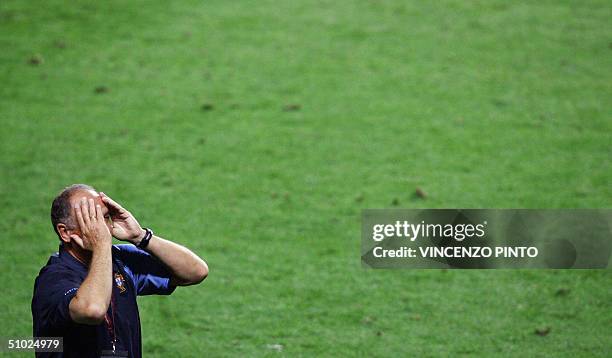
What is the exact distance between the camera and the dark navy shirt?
3.47 metres

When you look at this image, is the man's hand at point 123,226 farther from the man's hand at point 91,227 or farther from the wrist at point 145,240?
the man's hand at point 91,227

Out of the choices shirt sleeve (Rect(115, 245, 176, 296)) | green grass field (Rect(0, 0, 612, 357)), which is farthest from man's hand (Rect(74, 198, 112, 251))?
green grass field (Rect(0, 0, 612, 357))

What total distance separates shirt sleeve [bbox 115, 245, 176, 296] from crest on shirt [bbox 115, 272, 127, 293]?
0.59 feet

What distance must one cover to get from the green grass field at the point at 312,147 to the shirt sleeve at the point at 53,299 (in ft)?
8.44

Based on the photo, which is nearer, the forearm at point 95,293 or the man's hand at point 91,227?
the forearm at point 95,293

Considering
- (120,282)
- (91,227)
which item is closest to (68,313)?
(91,227)

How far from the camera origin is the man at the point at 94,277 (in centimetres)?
341

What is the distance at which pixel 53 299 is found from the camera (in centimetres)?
348

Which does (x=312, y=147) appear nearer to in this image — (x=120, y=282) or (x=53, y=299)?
(x=120, y=282)

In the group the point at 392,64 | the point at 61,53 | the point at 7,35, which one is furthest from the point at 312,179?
the point at 7,35

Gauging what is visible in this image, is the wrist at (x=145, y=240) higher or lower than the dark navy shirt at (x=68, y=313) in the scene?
higher

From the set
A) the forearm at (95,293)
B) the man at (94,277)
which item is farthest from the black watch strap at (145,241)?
the forearm at (95,293)

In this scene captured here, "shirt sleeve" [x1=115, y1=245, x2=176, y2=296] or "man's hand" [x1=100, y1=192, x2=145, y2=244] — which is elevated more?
"man's hand" [x1=100, y1=192, x2=145, y2=244]

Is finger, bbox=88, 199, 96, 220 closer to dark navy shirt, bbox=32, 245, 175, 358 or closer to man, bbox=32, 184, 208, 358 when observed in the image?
man, bbox=32, 184, 208, 358
